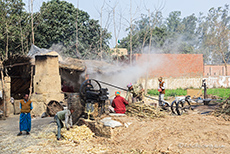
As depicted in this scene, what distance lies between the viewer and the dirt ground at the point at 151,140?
6117 millimetres

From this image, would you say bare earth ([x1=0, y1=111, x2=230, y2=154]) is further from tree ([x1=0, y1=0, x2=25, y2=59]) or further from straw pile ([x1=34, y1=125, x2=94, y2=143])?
tree ([x1=0, y1=0, x2=25, y2=59])

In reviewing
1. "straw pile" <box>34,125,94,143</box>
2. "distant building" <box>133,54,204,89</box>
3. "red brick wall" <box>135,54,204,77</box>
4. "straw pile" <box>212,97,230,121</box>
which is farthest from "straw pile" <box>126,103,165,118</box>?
"red brick wall" <box>135,54,204,77</box>

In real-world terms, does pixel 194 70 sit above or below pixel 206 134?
above

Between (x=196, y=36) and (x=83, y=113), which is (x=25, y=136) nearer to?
(x=83, y=113)

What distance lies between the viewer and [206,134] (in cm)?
657

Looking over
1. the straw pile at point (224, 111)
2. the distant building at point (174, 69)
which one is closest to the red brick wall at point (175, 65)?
the distant building at point (174, 69)

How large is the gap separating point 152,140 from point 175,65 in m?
23.7

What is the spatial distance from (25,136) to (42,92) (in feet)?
17.5

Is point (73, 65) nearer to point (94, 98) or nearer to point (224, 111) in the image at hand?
point (94, 98)

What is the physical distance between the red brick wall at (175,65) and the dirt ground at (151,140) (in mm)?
20673

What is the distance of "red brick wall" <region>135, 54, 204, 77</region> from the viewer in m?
28.9

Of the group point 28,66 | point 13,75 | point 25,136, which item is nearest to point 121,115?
point 25,136

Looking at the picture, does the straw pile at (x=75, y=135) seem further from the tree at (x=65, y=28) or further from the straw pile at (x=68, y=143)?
the tree at (x=65, y=28)

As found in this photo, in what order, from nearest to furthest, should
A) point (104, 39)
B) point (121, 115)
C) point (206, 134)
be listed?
1. point (206, 134)
2. point (121, 115)
3. point (104, 39)
